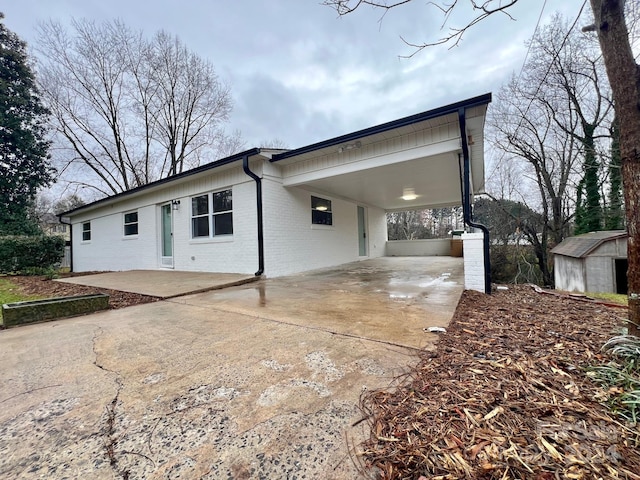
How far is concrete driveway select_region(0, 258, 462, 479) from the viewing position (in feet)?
3.81

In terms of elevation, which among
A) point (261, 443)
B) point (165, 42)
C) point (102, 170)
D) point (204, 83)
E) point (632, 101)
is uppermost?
point (165, 42)

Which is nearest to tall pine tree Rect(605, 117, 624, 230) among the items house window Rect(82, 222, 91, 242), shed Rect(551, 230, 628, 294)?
shed Rect(551, 230, 628, 294)

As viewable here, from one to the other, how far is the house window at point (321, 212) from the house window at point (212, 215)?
8.26 ft

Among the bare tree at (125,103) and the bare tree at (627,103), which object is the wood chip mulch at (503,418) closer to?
the bare tree at (627,103)

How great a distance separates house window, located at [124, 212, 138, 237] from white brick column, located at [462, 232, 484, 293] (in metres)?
10.8

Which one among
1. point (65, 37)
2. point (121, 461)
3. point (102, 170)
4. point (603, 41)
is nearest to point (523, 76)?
point (603, 41)

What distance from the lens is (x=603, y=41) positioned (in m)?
1.93

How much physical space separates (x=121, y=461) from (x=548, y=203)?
55.4 feet

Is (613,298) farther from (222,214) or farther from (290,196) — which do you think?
(222,214)

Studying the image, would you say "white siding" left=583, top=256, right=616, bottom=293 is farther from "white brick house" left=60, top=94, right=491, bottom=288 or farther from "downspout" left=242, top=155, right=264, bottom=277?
"downspout" left=242, top=155, right=264, bottom=277

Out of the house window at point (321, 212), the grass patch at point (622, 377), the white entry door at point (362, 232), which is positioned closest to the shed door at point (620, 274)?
the white entry door at point (362, 232)

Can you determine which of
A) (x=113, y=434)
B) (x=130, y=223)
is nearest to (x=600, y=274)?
(x=113, y=434)

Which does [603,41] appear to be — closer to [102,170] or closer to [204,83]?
[204,83]

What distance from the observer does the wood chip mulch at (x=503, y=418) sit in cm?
102
